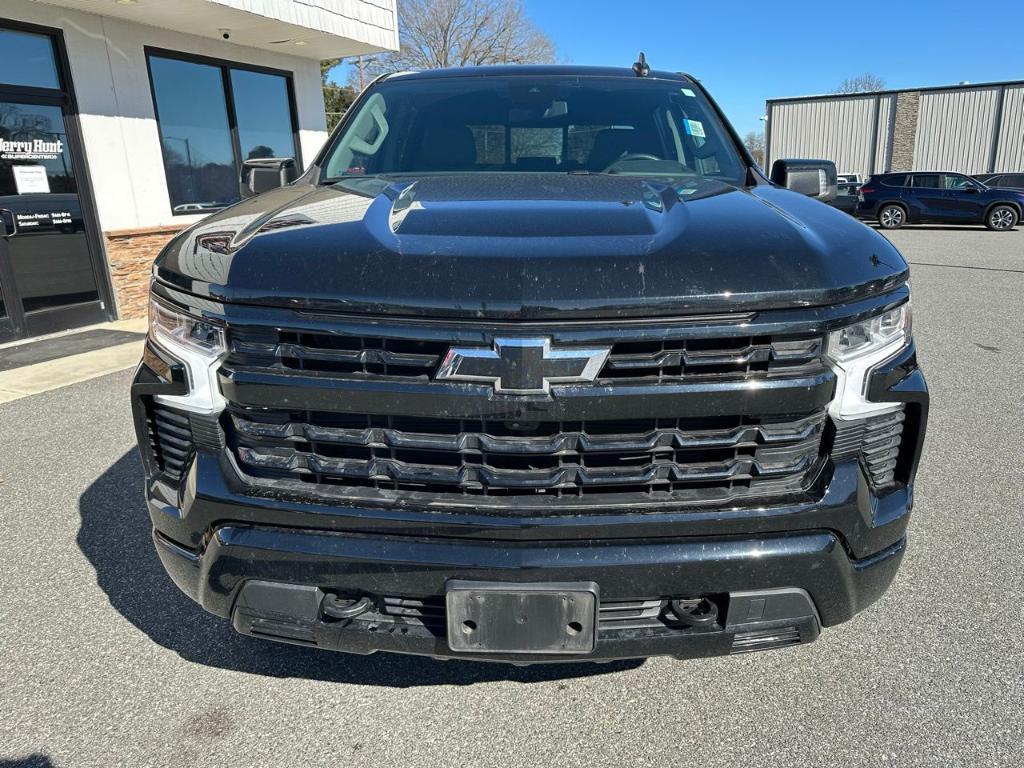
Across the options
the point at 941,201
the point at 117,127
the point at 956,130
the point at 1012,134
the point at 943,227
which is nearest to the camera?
the point at 117,127

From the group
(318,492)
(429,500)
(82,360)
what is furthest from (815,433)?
(82,360)

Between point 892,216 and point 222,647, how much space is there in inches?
895

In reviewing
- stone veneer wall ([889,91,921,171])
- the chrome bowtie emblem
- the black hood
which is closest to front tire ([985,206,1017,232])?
stone veneer wall ([889,91,921,171])

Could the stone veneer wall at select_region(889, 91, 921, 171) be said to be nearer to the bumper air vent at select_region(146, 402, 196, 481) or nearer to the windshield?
the windshield

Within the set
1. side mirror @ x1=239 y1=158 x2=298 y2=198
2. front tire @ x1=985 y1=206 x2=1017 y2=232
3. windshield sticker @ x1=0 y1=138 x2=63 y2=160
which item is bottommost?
front tire @ x1=985 y1=206 x2=1017 y2=232

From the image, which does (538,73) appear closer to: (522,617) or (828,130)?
(522,617)

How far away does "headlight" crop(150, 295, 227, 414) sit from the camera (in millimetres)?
1706

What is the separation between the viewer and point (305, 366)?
1.64 meters

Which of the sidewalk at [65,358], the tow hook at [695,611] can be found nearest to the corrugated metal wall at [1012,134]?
the sidewalk at [65,358]

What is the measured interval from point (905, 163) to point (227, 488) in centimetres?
3767

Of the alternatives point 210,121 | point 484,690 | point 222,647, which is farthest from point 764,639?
point 210,121

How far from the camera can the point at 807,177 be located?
2854 millimetres

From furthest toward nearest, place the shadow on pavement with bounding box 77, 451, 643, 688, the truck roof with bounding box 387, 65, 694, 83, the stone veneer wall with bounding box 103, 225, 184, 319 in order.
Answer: the stone veneer wall with bounding box 103, 225, 184, 319, the truck roof with bounding box 387, 65, 694, 83, the shadow on pavement with bounding box 77, 451, 643, 688

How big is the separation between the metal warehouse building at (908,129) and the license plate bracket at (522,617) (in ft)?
107
